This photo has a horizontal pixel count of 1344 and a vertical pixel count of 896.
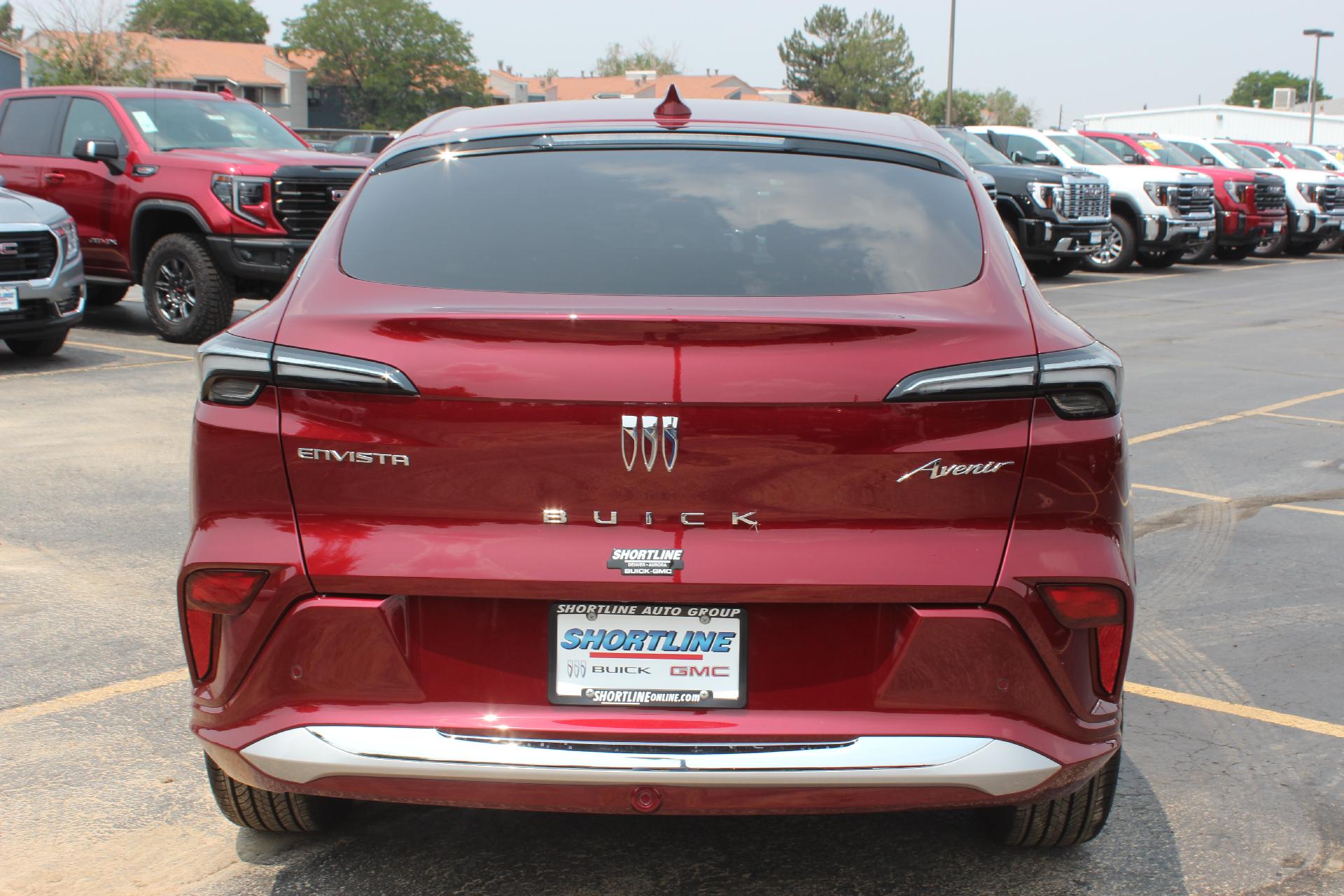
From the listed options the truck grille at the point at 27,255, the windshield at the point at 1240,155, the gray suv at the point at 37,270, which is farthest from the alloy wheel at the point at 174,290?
the windshield at the point at 1240,155

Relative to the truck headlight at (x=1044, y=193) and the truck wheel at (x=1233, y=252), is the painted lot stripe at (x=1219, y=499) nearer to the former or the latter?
the truck headlight at (x=1044, y=193)

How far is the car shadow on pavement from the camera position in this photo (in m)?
3.34

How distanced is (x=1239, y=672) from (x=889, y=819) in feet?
5.72

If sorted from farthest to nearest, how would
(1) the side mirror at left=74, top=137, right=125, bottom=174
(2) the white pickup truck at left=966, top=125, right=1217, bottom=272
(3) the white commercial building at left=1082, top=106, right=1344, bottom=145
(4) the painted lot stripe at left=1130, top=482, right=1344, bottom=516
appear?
(3) the white commercial building at left=1082, top=106, right=1344, bottom=145, (2) the white pickup truck at left=966, top=125, right=1217, bottom=272, (1) the side mirror at left=74, top=137, right=125, bottom=174, (4) the painted lot stripe at left=1130, top=482, right=1344, bottom=516

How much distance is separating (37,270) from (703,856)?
923 centimetres

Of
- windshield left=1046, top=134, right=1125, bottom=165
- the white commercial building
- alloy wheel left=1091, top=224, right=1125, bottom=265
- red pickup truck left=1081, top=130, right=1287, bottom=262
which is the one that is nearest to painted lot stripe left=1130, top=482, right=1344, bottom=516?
alloy wheel left=1091, top=224, right=1125, bottom=265

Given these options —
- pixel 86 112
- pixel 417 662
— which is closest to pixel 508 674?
pixel 417 662

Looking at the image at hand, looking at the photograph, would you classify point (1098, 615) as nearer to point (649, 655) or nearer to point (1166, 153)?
point (649, 655)

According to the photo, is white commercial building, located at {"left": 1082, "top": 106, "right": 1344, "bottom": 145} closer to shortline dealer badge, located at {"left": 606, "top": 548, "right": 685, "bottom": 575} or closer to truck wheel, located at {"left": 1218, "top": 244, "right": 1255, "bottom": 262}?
Result: truck wheel, located at {"left": 1218, "top": 244, "right": 1255, "bottom": 262}

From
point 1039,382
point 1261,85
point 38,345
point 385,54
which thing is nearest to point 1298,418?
point 1039,382

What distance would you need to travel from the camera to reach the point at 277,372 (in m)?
2.93

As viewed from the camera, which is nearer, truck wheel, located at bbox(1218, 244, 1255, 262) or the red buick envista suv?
the red buick envista suv

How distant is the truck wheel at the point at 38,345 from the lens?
11.8 metres

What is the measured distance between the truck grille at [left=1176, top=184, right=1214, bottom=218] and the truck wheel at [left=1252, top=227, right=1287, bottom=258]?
3.75 metres
